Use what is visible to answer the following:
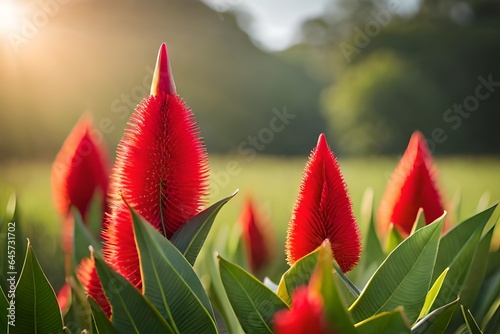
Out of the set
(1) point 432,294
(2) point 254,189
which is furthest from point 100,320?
(2) point 254,189

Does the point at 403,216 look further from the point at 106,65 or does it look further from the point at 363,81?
the point at 363,81

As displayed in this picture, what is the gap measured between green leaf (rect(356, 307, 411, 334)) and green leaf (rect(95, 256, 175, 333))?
7.5 inches

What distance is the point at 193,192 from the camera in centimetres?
70

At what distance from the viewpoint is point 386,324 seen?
1.81ft

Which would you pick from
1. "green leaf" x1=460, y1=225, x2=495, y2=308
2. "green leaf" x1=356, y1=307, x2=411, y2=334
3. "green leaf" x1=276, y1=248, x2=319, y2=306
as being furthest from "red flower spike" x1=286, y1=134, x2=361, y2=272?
"green leaf" x1=460, y1=225, x2=495, y2=308

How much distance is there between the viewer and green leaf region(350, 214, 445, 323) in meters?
0.63

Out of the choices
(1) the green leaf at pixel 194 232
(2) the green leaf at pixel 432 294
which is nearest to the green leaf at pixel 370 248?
(2) the green leaf at pixel 432 294

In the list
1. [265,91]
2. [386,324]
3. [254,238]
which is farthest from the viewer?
[265,91]

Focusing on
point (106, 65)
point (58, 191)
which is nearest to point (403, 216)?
point (58, 191)

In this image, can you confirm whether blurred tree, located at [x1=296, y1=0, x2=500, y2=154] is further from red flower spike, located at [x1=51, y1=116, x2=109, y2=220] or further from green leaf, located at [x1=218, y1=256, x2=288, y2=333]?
green leaf, located at [x1=218, y1=256, x2=288, y2=333]

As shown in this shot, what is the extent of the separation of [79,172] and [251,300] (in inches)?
29.2

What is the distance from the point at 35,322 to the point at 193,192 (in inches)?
10.2

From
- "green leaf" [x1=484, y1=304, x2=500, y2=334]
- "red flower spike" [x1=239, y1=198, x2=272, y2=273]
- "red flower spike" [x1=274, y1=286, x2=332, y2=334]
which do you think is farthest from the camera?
"red flower spike" [x1=239, y1=198, x2=272, y2=273]

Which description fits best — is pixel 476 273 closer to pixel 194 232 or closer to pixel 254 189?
pixel 194 232
